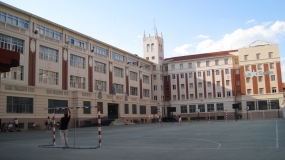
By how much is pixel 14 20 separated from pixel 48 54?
7.65 meters

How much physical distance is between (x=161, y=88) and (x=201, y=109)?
13117mm

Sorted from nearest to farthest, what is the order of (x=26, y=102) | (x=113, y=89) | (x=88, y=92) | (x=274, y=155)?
(x=274, y=155)
(x=26, y=102)
(x=88, y=92)
(x=113, y=89)

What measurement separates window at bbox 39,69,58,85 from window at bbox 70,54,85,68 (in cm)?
486

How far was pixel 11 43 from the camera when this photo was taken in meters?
40.5

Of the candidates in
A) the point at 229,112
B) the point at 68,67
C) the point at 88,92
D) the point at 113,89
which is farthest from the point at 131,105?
the point at 229,112

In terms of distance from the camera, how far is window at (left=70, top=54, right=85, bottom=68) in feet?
171

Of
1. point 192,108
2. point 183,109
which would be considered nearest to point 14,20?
point 183,109

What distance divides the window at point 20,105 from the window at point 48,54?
24.8ft

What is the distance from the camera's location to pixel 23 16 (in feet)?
140

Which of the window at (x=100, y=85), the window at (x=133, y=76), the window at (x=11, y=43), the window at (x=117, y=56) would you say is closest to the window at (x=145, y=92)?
the window at (x=133, y=76)

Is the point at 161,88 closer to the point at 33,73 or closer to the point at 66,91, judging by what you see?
the point at 66,91

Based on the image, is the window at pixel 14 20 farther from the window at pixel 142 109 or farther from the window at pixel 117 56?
the window at pixel 142 109

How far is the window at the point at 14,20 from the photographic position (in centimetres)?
3968

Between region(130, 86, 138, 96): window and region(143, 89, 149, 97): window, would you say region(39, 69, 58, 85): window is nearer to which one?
region(130, 86, 138, 96): window
